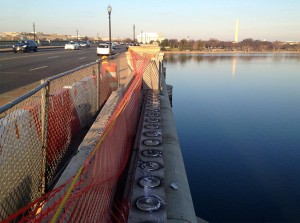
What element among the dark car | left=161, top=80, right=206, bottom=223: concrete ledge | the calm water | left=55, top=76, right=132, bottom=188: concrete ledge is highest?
the dark car

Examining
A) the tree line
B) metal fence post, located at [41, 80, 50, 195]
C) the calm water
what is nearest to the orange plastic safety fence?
metal fence post, located at [41, 80, 50, 195]

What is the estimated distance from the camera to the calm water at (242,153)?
10570mm

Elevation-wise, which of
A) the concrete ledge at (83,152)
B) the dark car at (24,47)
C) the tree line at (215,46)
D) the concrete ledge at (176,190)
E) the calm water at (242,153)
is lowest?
the calm water at (242,153)

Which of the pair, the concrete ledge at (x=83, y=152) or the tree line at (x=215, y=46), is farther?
the tree line at (x=215, y=46)

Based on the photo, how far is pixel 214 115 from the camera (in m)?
21.8

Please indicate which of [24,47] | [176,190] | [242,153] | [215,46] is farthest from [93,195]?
[215,46]

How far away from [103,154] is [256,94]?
28.7 meters

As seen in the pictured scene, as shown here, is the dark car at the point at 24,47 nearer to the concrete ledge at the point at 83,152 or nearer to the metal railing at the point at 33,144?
the metal railing at the point at 33,144

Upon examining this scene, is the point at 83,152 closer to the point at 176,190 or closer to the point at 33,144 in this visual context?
the point at 33,144

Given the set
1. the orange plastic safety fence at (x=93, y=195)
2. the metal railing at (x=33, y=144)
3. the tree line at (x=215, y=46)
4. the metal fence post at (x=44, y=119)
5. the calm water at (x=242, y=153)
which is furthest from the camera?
the tree line at (x=215, y=46)

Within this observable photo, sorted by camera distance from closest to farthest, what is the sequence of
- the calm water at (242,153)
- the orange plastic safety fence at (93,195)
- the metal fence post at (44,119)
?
the orange plastic safety fence at (93,195), the metal fence post at (44,119), the calm water at (242,153)

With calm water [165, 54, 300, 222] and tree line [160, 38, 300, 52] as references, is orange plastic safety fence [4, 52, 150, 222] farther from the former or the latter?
tree line [160, 38, 300, 52]

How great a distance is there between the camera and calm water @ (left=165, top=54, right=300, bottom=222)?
10.6m

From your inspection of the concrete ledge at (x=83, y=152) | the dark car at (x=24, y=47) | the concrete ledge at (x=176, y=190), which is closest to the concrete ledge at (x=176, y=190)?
the concrete ledge at (x=176, y=190)
